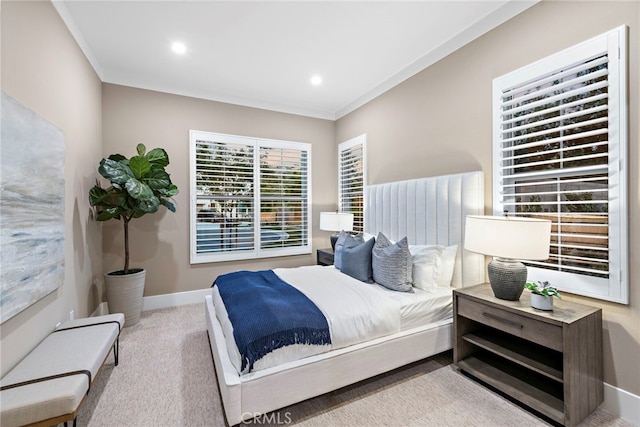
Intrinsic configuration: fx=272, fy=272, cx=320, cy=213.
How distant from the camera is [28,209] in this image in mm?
1766

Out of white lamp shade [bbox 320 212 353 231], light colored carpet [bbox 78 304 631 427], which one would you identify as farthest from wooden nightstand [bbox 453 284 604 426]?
white lamp shade [bbox 320 212 353 231]

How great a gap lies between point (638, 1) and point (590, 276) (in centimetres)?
173

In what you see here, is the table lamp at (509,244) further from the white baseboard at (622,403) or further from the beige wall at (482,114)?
the white baseboard at (622,403)

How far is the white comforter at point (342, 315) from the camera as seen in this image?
1.72m

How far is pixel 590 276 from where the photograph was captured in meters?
1.86

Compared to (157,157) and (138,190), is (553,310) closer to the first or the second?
(138,190)

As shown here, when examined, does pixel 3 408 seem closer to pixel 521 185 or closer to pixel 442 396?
pixel 442 396

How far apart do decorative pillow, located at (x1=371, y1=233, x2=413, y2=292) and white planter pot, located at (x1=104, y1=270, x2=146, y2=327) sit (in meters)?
2.70

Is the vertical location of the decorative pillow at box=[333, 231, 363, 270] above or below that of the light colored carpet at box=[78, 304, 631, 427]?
above

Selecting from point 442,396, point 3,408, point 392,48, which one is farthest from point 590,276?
point 3,408

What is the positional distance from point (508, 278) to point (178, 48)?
3.71 metres

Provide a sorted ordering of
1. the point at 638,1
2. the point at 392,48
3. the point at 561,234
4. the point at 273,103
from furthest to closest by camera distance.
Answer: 1. the point at 273,103
2. the point at 392,48
3. the point at 561,234
4. the point at 638,1

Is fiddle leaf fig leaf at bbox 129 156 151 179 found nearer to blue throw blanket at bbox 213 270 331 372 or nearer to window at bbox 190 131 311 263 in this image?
window at bbox 190 131 311 263

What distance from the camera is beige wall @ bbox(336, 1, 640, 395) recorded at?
5.54 ft
